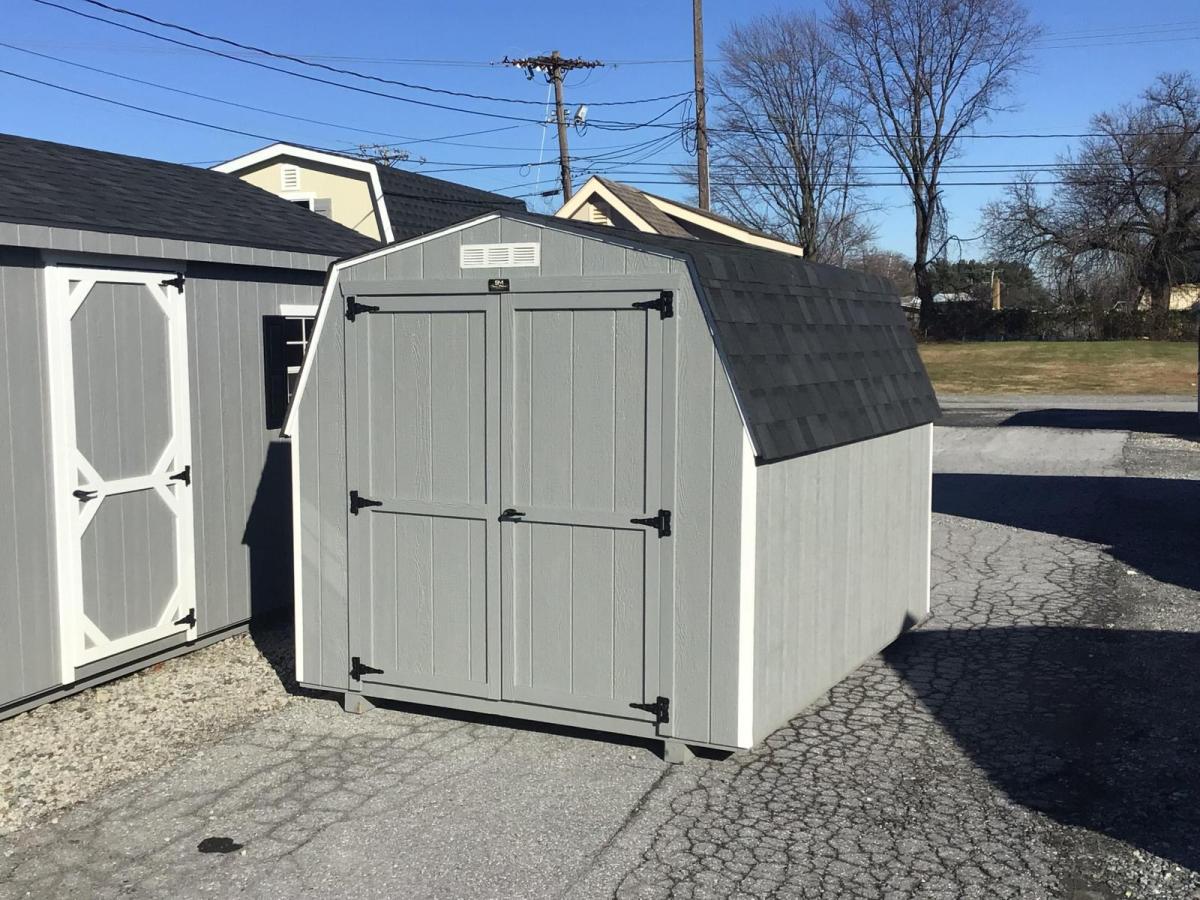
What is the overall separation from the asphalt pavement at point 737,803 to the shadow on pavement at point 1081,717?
0.02 m

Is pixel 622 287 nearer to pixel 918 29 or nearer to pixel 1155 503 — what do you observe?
pixel 1155 503

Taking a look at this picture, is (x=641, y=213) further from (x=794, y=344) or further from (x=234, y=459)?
(x=794, y=344)

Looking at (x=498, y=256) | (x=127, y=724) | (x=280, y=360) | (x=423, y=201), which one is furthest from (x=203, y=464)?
(x=423, y=201)

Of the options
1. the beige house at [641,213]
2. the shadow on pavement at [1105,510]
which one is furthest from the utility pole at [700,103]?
the shadow on pavement at [1105,510]

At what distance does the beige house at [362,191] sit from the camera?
19.3 m

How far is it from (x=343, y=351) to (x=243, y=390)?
2.05 metres

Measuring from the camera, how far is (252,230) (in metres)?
8.09

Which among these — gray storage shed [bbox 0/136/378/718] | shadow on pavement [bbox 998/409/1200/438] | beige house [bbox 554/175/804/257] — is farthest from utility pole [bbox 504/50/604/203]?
gray storage shed [bbox 0/136/378/718]

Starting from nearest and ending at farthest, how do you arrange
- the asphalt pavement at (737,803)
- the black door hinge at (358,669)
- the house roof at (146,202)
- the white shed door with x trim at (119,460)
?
the asphalt pavement at (737,803) → the black door hinge at (358,669) → the white shed door with x trim at (119,460) → the house roof at (146,202)

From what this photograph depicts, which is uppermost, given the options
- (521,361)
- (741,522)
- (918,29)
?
(918,29)

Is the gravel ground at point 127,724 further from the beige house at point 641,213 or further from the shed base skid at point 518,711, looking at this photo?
the beige house at point 641,213

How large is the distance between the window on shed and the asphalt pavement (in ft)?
7.90

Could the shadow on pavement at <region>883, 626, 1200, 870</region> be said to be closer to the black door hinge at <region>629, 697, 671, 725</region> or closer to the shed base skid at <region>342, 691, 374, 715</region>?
the black door hinge at <region>629, 697, 671, 725</region>

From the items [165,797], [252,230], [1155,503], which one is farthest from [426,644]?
[1155,503]
